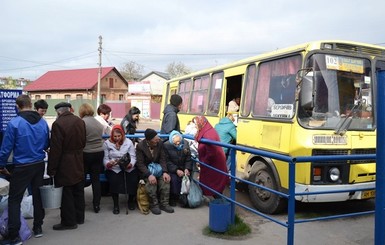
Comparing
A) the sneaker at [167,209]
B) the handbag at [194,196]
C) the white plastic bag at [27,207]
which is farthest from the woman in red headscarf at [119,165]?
the white plastic bag at [27,207]

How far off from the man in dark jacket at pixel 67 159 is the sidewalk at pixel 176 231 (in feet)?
0.84

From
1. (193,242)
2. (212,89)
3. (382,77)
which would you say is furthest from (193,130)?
(382,77)

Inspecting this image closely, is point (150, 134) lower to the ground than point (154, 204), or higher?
higher

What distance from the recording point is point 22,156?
434 centimetres

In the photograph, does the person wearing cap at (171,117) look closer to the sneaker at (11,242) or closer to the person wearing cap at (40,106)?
the person wearing cap at (40,106)

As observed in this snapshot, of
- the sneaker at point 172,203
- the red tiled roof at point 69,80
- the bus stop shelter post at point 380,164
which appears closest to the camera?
the bus stop shelter post at point 380,164

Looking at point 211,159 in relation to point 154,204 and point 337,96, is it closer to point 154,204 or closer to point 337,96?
point 154,204

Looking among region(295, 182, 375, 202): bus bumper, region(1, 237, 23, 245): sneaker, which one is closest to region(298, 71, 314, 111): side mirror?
region(295, 182, 375, 202): bus bumper

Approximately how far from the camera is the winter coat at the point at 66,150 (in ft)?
15.4

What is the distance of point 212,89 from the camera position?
30.0ft

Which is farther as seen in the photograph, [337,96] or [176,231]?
[337,96]

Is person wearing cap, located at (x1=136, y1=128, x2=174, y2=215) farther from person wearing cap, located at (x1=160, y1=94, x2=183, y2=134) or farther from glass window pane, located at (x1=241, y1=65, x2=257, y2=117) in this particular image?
glass window pane, located at (x1=241, y1=65, x2=257, y2=117)

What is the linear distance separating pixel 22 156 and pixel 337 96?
4379 millimetres

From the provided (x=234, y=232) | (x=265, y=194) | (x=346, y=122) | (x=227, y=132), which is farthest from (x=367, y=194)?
(x=227, y=132)
